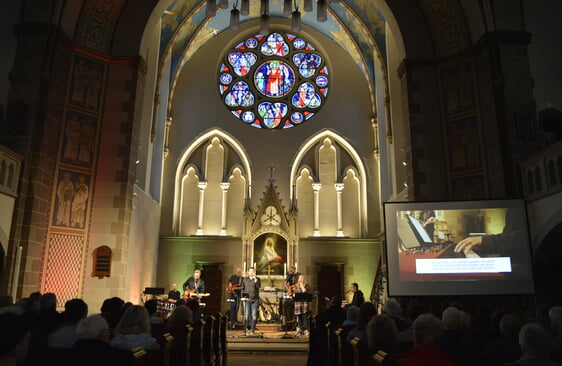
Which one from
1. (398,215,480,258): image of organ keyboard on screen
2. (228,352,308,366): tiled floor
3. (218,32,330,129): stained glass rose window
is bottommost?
(228,352,308,366): tiled floor

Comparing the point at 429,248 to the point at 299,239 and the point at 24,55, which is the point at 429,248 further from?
the point at 24,55

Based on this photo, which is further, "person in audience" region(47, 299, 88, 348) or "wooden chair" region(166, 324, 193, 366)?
"wooden chair" region(166, 324, 193, 366)

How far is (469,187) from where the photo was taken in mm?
9648

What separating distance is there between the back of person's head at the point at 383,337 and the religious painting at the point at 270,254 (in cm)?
1169

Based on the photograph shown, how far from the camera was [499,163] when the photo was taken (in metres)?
8.97

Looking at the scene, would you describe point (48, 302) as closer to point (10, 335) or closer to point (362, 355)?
point (10, 335)

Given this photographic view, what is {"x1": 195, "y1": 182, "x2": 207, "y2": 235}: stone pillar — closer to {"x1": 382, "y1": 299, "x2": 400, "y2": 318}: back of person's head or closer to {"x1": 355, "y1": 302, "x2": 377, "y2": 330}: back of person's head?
{"x1": 382, "y1": 299, "x2": 400, "y2": 318}: back of person's head

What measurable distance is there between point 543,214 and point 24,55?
10.1m

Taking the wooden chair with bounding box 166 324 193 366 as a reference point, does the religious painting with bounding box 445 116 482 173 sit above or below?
above

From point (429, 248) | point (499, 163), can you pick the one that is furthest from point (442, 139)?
point (429, 248)

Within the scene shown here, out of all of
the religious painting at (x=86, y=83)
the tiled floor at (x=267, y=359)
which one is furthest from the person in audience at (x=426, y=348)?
the religious painting at (x=86, y=83)

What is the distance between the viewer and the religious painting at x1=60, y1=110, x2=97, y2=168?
954cm

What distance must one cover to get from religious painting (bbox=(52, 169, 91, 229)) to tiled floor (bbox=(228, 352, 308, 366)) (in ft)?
13.3

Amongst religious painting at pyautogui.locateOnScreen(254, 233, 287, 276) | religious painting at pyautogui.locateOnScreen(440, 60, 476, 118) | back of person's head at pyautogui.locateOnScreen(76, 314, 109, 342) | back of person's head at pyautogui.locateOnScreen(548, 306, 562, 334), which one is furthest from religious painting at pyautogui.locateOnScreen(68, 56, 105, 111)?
back of person's head at pyautogui.locateOnScreen(548, 306, 562, 334)
